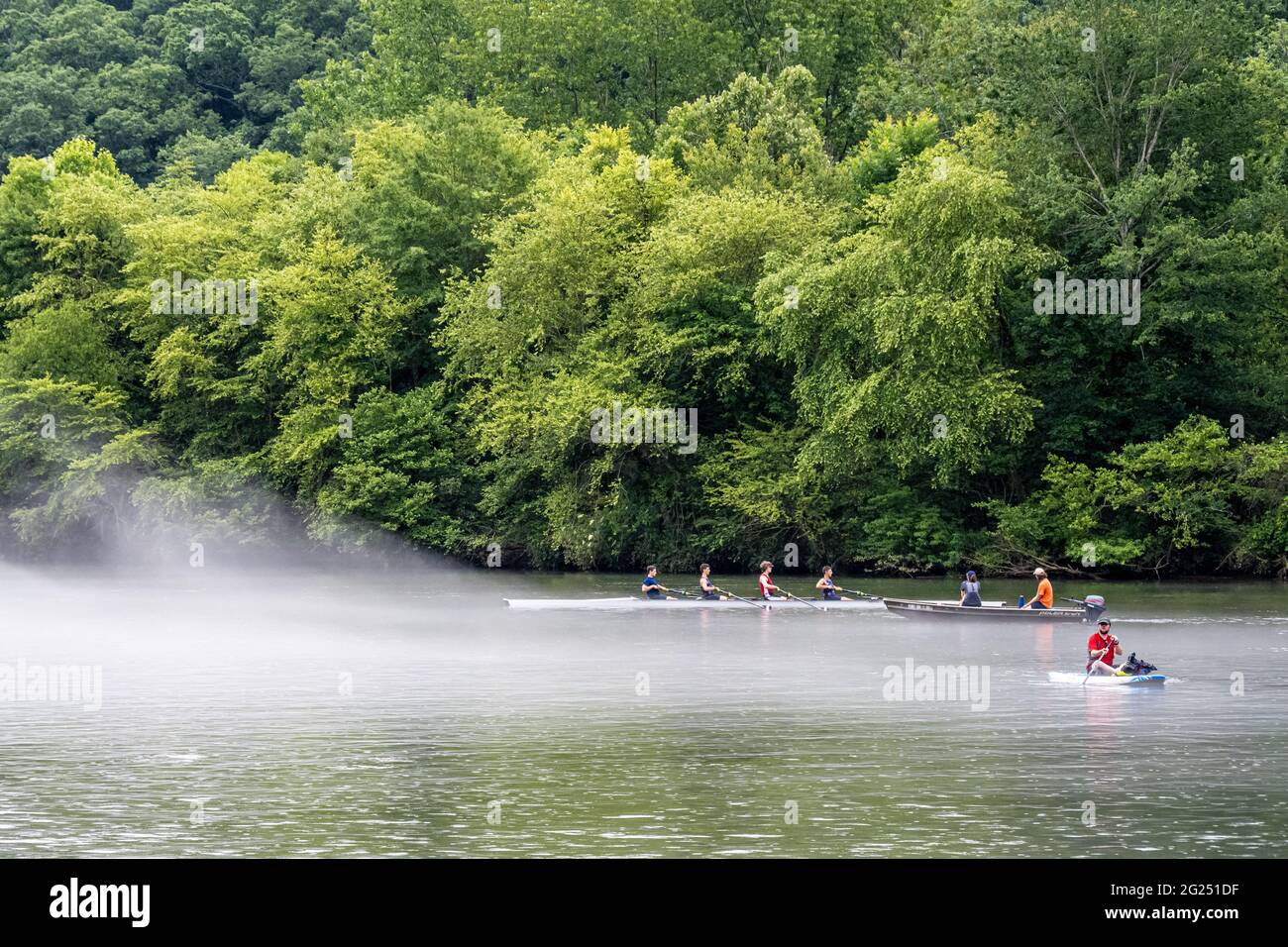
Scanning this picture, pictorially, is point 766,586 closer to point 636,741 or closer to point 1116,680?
point 1116,680

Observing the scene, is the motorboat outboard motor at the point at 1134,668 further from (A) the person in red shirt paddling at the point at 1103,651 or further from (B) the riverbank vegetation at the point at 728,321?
(B) the riverbank vegetation at the point at 728,321

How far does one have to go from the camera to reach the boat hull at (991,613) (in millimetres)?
45000

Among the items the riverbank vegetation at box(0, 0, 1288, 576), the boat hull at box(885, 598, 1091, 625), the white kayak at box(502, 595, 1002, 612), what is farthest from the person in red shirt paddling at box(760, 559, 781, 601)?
the riverbank vegetation at box(0, 0, 1288, 576)

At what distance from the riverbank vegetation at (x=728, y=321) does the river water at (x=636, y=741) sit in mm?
14705

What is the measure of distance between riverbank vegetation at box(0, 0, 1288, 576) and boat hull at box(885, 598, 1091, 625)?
47.3 feet

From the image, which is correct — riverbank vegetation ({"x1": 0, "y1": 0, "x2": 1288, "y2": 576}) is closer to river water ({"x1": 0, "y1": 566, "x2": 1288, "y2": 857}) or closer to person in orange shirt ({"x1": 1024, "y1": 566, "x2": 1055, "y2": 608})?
person in orange shirt ({"x1": 1024, "y1": 566, "x2": 1055, "y2": 608})

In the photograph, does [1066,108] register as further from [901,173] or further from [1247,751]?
[1247,751]

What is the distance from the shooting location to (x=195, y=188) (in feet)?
290

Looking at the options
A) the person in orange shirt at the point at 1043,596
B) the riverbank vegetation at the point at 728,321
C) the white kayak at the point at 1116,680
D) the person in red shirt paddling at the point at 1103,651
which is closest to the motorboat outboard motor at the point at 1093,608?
the person in orange shirt at the point at 1043,596

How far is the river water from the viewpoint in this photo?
67.7 feet

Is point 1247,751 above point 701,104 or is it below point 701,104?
below

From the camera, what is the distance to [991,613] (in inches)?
1790
